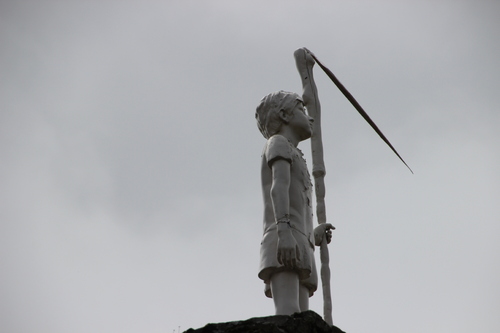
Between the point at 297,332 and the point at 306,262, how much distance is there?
1301 mm

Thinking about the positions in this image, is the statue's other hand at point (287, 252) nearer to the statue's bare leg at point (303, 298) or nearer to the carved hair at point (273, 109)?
the statue's bare leg at point (303, 298)

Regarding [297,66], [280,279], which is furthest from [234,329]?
[297,66]

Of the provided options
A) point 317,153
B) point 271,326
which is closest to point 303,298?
point 271,326

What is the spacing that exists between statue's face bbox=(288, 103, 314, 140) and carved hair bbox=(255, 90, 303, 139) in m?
0.06

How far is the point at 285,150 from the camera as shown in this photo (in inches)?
311

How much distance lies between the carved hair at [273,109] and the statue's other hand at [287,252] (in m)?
1.54

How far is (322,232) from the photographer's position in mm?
8461

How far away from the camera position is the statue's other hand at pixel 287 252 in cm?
725

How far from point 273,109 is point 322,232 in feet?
4.76

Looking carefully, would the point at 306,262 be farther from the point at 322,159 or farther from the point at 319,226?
the point at 322,159

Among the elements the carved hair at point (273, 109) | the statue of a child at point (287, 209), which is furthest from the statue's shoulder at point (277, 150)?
the carved hair at point (273, 109)

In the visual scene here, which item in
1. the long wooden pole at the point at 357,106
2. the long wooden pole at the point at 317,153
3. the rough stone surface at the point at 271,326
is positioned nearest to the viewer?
the rough stone surface at the point at 271,326

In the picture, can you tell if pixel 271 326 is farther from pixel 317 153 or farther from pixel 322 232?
pixel 317 153

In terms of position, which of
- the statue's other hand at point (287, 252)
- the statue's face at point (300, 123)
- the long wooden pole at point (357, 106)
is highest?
the long wooden pole at point (357, 106)
